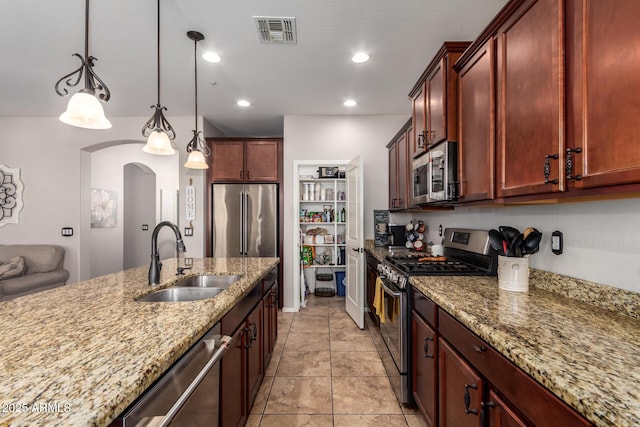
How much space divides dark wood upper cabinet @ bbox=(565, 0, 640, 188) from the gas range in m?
1.07

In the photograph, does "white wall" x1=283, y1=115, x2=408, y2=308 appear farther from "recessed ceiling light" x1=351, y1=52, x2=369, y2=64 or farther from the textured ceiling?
"recessed ceiling light" x1=351, y1=52, x2=369, y2=64

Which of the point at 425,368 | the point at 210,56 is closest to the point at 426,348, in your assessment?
the point at 425,368

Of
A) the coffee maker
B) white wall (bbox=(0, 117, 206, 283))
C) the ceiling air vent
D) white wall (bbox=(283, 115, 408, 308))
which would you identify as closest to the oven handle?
the coffee maker

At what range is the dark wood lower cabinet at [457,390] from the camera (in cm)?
117

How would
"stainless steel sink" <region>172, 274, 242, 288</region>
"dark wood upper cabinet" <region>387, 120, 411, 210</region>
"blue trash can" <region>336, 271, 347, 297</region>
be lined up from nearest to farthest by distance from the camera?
"stainless steel sink" <region>172, 274, 242, 288</region>
"dark wood upper cabinet" <region>387, 120, 411, 210</region>
"blue trash can" <region>336, 271, 347, 297</region>

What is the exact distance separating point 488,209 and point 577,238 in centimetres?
84

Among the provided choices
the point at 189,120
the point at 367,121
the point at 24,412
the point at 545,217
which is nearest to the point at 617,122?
the point at 545,217

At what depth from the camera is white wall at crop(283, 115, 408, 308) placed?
4.32 metres

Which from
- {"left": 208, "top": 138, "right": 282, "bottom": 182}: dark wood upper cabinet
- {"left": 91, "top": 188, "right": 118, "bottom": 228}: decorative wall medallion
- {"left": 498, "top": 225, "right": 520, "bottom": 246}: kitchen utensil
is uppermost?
{"left": 208, "top": 138, "right": 282, "bottom": 182}: dark wood upper cabinet

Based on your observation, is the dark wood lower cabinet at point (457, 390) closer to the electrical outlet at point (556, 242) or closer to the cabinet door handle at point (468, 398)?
the cabinet door handle at point (468, 398)

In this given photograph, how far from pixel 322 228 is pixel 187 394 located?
13.3 feet

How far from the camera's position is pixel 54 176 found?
14.2 feet

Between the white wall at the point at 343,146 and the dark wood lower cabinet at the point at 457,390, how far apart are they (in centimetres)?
289

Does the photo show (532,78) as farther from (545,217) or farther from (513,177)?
(545,217)
